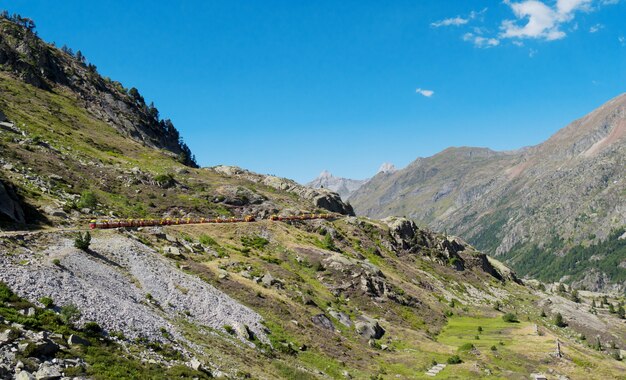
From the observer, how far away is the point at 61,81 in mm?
163875

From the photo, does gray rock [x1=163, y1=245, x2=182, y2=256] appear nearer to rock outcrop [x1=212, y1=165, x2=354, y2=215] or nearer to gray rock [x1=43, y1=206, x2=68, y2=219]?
gray rock [x1=43, y1=206, x2=68, y2=219]

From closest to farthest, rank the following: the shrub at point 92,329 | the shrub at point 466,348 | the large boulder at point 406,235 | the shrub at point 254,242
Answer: the shrub at point 92,329 → the shrub at point 466,348 → the shrub at point 254,242 → the large boulder at point 406,235

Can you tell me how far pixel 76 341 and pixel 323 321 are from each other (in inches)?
1271

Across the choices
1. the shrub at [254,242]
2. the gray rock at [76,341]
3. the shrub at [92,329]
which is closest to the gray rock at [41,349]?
the gray rock at [76,341]

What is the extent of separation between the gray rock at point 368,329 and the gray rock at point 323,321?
13.8ft

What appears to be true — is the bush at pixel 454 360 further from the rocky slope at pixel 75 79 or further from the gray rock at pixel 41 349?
the rocky slope at pixel 75 79

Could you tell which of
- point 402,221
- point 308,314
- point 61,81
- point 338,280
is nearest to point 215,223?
point 338,280

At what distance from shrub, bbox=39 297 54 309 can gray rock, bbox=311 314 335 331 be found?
30.0 metres

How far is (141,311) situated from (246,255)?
32.4 m

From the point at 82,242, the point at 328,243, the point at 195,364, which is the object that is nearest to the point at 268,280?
the point at 82,242

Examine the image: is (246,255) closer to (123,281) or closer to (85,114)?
(123,281)

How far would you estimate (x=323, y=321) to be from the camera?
55531mm

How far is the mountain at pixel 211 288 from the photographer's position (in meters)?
31.9

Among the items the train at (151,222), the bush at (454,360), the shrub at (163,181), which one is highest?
the shrub at (163,181)
